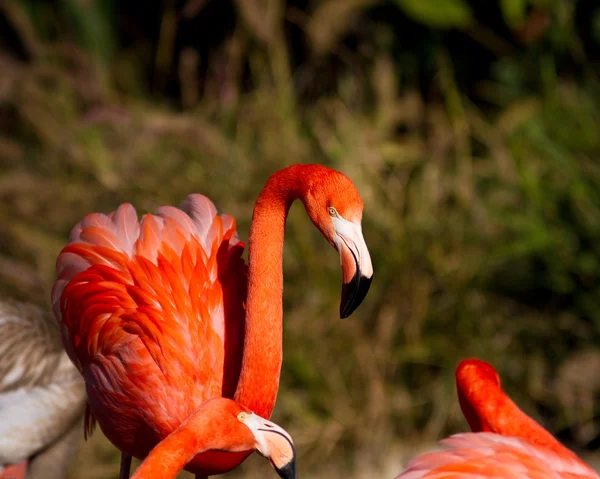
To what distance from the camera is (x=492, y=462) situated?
2197 millimetres

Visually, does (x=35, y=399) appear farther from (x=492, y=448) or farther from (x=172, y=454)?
(x=492, y=448)

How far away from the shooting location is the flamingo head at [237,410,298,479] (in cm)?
194

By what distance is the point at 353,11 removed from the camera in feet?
17.3

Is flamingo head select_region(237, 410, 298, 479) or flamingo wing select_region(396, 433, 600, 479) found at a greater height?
flamingo head select_region(237, 410, 298, 479)

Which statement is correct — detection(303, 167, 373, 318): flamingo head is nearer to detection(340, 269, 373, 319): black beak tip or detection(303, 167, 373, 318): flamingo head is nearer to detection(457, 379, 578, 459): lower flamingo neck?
detection(340, 269, 373, 319): black beak tip

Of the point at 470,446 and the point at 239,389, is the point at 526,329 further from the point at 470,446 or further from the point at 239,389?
the point at 239,389

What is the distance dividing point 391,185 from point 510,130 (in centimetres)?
76

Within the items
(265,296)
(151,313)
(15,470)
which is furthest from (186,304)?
(15,470)

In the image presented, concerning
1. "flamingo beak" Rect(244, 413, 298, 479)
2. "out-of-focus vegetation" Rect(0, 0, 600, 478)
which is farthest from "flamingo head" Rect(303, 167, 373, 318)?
"out-of-focus vegetation" Rect(0, 0, 600, 478)

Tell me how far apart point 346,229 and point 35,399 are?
1547mm

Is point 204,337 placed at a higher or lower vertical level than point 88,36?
higher

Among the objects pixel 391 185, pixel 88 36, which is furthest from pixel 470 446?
pixel 88 36

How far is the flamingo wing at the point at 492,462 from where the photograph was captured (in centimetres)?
217

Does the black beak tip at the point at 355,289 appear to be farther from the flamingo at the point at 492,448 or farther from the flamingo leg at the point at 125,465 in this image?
the flamingo leg at the point at 125,465
